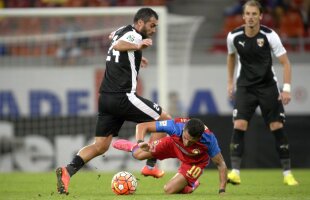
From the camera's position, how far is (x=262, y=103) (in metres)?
10.2

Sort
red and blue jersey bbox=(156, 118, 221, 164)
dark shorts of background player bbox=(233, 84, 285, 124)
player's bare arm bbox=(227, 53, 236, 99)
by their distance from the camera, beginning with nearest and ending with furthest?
red and blue jersey bbox=(156, 118, 221, 164), dark shorts of background player bbox=(233, 84, 285, 124), player's bare arm bbox=(227, 53, 236, 99)

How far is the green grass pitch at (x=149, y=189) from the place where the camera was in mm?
8234

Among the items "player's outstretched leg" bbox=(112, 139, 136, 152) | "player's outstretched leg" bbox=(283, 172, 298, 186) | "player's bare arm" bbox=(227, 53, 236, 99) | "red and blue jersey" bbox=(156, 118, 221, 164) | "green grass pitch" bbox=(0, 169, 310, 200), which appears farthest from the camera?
"player's bare arm" bbox=(227, 53, 236, 99)

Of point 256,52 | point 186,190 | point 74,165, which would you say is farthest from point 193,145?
point 256,52

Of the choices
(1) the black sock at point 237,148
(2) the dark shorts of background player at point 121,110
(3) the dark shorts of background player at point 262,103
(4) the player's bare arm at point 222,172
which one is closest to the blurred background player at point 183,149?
(4) the player's bare arm at point 222,172

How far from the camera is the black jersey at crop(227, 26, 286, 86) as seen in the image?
10.1m

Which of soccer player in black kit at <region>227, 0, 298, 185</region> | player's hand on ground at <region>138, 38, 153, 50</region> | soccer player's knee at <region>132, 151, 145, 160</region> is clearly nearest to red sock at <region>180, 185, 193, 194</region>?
soccer player's knee at <region>132, 151, 145, 160</region>

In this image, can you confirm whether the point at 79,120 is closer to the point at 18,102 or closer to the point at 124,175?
the point at 18,102

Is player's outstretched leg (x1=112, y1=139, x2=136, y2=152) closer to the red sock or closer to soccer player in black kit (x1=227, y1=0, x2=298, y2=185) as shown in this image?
the red sock

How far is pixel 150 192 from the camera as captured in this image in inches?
356

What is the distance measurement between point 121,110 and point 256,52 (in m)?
2.21

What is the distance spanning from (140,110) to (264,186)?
211 cm

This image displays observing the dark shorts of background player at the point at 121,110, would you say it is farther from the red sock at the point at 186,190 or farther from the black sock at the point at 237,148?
the black sock at the point at 237,148

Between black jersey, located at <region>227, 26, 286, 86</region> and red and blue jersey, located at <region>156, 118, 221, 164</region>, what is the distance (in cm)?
191
